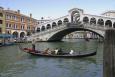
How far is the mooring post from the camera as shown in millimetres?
3516

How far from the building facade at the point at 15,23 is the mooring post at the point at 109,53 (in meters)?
29.3

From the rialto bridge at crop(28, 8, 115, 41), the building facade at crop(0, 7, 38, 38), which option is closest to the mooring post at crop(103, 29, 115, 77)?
the rialto bridge at crop(28, 8, 115, 41)

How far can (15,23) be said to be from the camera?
35.3m

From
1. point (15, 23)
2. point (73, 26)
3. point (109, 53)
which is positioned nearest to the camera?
point (109, 53)

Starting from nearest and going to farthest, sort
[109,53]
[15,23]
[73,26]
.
A: [109,53] < [73,26] < [15,23]

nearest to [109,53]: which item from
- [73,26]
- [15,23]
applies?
[73,26]

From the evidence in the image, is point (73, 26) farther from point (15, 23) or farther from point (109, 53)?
point (109, 53)

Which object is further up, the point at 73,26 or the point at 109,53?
the point at 73,26

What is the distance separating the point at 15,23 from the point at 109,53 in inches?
1284

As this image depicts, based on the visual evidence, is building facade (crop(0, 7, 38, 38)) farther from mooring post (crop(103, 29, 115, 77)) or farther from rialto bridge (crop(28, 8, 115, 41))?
mooring post (crop(103, 29, 115, 77))

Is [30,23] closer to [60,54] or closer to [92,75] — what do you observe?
[60,54]

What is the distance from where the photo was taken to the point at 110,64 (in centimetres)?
354

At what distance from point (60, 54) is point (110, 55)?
9.55m

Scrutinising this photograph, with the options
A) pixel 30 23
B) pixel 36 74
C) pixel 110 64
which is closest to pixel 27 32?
pixel 30 23
